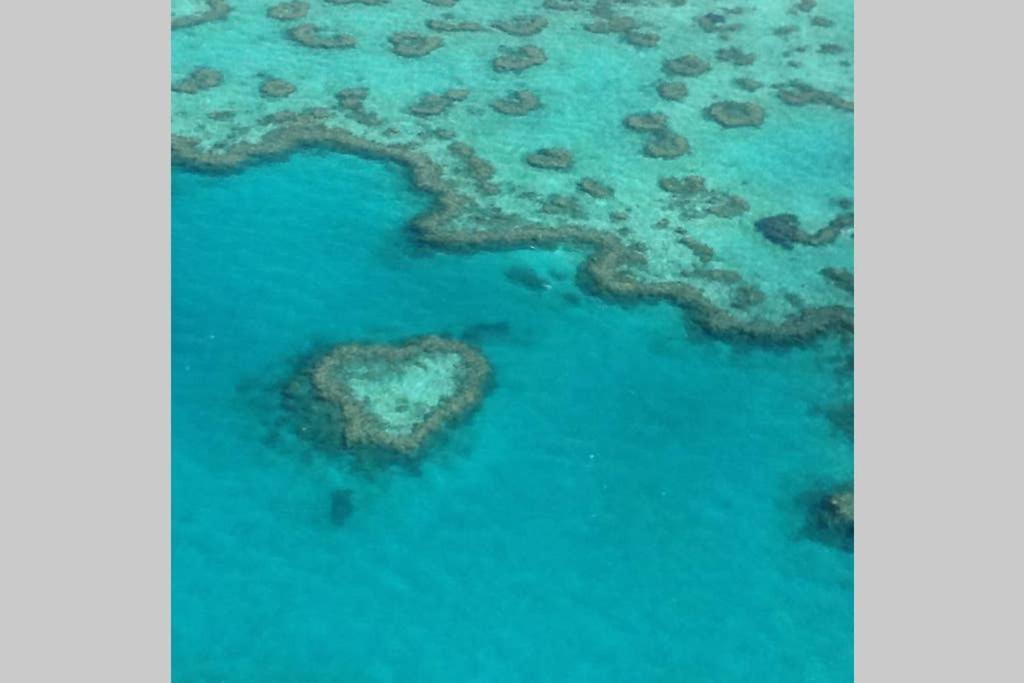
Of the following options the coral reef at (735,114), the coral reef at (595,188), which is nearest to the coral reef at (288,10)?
the coral reef at (595,188)

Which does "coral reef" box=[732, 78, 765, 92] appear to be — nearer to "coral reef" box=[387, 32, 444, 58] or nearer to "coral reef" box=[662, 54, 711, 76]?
"coral reef" box=[662, 54, 711, 76]

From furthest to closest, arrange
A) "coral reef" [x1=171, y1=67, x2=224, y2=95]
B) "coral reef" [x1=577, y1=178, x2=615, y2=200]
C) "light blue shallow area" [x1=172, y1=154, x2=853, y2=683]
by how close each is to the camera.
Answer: "coral reef" [x1=171, y1=67, x2=224, y2=95] → "coral reef" [x1=577, y1=178, x2=615, y2=200] → "light blue shallow area" [x1=172, y1=154, x2=853, y2=683]

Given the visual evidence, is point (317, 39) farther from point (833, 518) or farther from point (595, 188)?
point (833, 518)

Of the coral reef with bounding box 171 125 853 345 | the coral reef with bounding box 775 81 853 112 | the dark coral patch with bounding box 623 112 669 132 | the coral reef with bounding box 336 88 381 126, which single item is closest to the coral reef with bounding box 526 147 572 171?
the coral reef with bounding box 171 125 853 345

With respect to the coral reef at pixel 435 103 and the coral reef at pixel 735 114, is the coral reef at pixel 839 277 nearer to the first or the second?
the coral reef at pixel 735 114

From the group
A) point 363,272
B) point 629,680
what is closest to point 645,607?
point 629,680

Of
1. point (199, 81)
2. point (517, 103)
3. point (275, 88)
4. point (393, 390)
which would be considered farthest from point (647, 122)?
point (199, 81)
